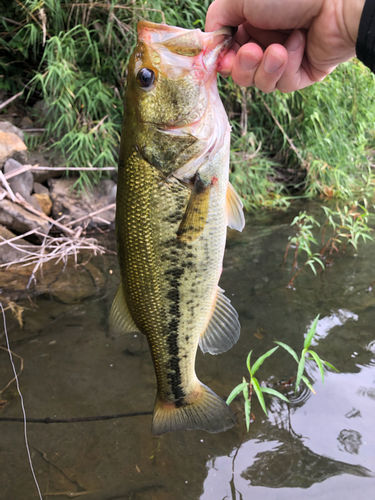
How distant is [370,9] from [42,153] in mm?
5298

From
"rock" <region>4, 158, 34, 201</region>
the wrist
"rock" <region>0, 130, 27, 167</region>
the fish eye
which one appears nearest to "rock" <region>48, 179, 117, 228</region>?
"rock" <region>4, 158, 34, 201</region>

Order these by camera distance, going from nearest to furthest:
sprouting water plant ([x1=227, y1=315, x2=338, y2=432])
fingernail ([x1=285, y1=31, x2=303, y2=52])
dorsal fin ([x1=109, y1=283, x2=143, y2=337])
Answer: dorsal fin ([x1=109, y1=283, x2=143, y2=337])
fingernail ([x1=285, y1=31, x2=303, y2=52])
sprouting water plant ([x1=227, y1=315, x2=338, y2=432])

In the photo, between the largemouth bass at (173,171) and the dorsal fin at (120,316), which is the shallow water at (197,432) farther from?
the largemouth bass at (173,171)

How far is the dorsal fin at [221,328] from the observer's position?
1.71 m

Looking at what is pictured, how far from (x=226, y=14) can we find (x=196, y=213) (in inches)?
39.2

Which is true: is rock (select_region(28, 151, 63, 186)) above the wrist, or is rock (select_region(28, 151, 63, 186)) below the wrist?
below

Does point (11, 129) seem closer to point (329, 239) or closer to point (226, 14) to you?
point (226, 14)

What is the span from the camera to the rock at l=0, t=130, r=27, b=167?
201 inches

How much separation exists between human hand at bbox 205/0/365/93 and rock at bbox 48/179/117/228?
13.0 feet

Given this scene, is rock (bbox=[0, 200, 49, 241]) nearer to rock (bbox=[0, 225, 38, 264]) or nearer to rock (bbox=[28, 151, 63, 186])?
rock (bbox=[0, 225, 38, 264])

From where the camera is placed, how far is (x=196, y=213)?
58.6 inches

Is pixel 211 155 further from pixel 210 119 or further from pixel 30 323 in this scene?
pixel 30 323

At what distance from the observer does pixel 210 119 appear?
1492mm

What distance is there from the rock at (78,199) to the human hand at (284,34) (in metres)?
3.96
